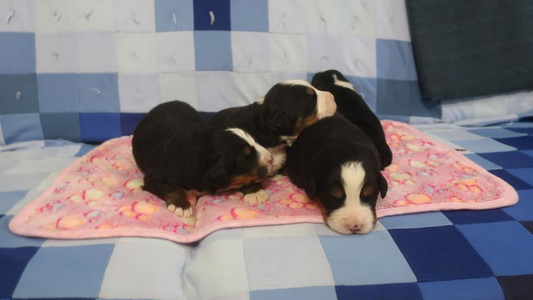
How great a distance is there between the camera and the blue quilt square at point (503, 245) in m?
1.27

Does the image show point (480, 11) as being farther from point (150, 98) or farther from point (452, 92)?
point (150, 98)

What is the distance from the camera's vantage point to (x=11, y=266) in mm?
1267

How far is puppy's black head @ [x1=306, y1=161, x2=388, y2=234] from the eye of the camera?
146cm

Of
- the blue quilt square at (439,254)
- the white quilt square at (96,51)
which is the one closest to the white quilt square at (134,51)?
the white quilt square at (96,51)

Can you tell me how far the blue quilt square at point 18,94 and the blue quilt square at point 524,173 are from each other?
2.29 m

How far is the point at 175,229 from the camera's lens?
152cm

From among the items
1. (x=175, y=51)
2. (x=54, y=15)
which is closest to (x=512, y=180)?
(x=175, y=51)

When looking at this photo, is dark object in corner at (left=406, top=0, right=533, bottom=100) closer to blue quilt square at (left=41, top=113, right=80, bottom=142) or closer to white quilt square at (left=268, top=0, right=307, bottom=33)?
white quilt square at (left=268, top=0, right=307, bottom=33)

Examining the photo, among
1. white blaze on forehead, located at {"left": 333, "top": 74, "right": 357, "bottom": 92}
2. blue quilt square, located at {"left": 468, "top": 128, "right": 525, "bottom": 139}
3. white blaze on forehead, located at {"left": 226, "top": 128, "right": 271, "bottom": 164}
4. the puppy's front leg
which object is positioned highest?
white blaze on forehead, located at {"left": 333, "top": 74, "right": 357, "bottom": 92}

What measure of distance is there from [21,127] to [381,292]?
202 centimetres

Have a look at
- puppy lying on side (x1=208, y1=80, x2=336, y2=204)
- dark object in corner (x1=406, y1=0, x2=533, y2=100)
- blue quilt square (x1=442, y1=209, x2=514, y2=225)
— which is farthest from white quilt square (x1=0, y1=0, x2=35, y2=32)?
blue quilt square (x1=442, y1=209, x2=514, y2=225)

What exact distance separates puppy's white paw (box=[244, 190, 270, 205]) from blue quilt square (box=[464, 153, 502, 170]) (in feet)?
3.10

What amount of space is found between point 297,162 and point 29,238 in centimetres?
101

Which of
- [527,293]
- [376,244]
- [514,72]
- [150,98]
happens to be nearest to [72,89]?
[150,98]
